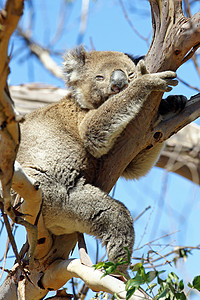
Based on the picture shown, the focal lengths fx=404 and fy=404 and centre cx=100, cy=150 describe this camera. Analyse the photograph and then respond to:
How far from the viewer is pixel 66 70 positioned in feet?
14.0

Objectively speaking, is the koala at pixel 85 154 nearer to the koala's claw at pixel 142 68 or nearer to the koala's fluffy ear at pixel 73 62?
the koala's claw at pixel 142 68

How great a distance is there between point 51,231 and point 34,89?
519 centimetres

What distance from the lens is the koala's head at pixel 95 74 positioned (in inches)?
150

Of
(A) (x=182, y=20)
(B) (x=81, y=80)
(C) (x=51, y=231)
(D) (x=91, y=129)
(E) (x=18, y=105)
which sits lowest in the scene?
(C) (x=51, y=231)

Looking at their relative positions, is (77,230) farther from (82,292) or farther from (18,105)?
(18,105)

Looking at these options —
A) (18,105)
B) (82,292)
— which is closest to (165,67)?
(82,292)

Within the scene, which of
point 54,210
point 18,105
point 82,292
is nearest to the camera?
point 54,210

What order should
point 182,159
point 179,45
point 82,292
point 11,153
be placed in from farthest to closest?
1. point 182,159
2. point 82,292
3. point 179,45
4. point 11,153

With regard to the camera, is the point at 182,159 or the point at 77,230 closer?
the point at 77,230

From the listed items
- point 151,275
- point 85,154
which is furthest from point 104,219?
point 151,275

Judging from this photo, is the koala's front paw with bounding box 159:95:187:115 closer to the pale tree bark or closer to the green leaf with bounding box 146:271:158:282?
the pale tree bark

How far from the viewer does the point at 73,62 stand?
4238mm

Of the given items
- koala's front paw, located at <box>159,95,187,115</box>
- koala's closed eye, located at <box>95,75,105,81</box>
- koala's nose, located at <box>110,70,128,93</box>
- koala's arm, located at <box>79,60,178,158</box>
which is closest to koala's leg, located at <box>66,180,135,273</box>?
koala's arm, located at <box>79,60,178,158</box>

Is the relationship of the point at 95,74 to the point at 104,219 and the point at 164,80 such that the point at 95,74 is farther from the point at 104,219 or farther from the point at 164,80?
the point at 104,219
